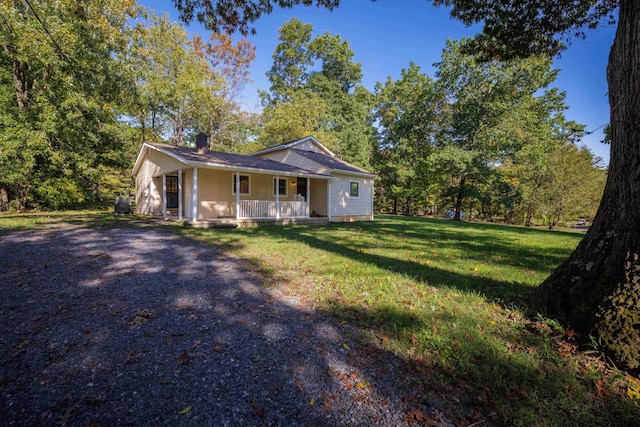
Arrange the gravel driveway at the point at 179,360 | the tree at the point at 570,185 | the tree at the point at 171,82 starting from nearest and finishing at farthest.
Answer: the gravel driveway at the point at 179,360 < the tree at the point at 570,185 < the tree at the point at 171,82

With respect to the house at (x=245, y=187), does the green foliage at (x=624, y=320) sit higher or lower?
lower

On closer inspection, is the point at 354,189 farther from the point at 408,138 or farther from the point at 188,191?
the point at 408,138

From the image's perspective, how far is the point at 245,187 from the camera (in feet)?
45.2

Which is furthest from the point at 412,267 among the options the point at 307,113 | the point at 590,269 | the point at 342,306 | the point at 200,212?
the point at 307,113

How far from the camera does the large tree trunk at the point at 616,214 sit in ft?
8.43

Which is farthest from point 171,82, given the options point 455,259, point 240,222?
point 455,259

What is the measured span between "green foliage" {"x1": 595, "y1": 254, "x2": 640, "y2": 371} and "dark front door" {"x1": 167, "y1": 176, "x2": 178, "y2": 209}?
16070 mm

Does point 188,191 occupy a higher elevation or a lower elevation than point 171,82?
lower

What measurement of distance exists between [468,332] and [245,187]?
487 inches

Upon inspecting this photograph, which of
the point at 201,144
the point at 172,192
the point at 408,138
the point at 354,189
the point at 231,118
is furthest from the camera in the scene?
the point at 231,118

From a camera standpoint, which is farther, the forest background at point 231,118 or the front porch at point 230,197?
the forest background at point 231,118

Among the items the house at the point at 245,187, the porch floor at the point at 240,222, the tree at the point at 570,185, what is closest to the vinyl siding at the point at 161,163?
the house at the point at 245,187

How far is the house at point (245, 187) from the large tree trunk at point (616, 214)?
10.4 m

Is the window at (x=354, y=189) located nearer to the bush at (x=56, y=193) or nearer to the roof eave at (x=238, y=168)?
the roof eave at (x=238, y=168)
